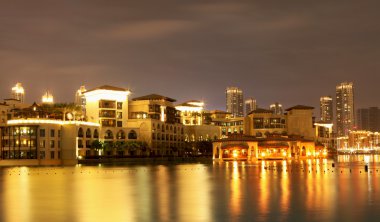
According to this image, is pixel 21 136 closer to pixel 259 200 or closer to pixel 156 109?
pixel 156 109

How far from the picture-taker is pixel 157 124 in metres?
166

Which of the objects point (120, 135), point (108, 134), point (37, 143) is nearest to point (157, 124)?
point (120, 135)

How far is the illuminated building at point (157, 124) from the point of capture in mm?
162000

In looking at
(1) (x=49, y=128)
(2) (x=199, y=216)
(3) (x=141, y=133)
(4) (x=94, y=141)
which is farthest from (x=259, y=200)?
(3) (x=141, y=133)

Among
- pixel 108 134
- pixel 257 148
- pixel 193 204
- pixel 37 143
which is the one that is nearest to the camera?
pixel 193 204

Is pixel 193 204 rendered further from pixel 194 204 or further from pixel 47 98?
pixel 47 98

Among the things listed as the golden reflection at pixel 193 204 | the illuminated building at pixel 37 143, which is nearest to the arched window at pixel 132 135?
the illuminated building at pixel 37 143

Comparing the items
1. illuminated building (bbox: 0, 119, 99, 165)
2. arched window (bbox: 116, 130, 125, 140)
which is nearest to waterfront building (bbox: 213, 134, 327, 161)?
arched window (bbox: 116, 130, 125, 140)

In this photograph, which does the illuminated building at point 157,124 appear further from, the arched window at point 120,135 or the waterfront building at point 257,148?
the waterfront building at point 257,148

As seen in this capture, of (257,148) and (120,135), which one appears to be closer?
(257,148)

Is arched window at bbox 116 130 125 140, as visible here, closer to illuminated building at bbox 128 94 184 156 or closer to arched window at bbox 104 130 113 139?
arched window at bbox 104 130 113 139

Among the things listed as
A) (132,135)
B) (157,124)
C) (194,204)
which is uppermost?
(157,124)

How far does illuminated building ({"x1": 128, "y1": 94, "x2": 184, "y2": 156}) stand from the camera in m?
162

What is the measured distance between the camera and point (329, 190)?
40344 mm
